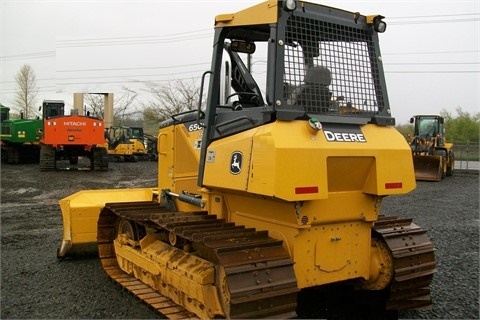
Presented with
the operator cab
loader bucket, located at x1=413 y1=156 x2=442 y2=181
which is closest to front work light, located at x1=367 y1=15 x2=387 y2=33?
loader bucket, located at x1=413 y1=156 x2=442 y2=181

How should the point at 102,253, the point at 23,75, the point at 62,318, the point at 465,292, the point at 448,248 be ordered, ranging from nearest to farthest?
the point at 62,318, the point at 465,292, the point at 102,253, the point at 448,248, the point at 23,75

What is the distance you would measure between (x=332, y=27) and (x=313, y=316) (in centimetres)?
269

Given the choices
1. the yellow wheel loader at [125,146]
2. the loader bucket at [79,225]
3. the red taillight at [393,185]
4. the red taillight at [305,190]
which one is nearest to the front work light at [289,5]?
the red taillight at [305,190]

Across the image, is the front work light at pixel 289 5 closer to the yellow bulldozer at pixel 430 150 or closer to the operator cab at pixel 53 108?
the yellow bulldozer at pixel 430 150

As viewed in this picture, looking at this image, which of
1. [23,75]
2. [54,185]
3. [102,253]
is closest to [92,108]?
[23,75]

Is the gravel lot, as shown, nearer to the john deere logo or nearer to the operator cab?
the john deere logo

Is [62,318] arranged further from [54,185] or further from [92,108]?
[92,108]

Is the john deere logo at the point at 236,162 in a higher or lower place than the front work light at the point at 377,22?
lower

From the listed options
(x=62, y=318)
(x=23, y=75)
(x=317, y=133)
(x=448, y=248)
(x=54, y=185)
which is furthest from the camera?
(x=23, y=75)

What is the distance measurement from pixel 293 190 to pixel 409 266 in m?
1.58

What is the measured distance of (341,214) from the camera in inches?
163

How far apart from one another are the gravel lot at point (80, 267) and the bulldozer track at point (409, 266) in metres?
0.29

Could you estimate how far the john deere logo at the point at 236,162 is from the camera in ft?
13.1

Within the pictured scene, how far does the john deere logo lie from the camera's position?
3992mm
